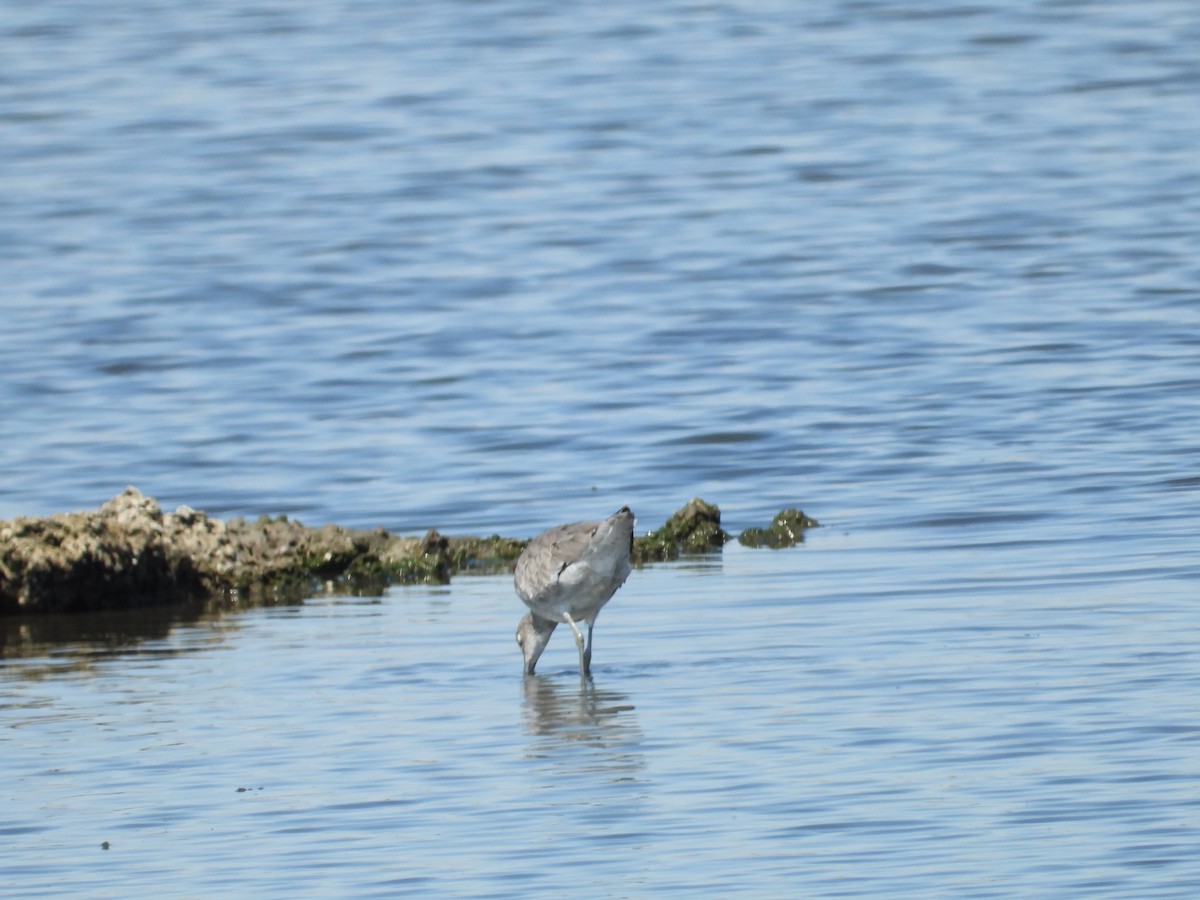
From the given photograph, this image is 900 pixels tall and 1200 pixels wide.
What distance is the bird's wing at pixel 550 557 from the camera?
1048 cm

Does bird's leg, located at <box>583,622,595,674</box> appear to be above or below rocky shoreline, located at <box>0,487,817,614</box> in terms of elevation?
below

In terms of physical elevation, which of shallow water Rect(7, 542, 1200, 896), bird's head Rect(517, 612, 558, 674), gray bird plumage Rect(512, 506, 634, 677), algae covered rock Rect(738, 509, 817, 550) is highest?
algae covered rock Rect(738, 509, 817, 550)

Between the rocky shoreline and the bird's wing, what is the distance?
233 cm

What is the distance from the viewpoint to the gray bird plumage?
10391mm

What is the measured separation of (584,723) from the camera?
372 inches

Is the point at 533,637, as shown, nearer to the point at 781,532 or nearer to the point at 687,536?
the point at 687,536

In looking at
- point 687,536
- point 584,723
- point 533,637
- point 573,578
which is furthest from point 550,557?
point 687,536

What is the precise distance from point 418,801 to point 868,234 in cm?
1783

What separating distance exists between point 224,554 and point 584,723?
4328 mm

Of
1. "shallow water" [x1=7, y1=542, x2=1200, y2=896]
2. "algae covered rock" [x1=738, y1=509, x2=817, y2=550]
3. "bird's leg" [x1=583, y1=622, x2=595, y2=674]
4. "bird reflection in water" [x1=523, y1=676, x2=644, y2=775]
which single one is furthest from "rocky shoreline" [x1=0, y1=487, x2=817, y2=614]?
"bird reflection in water" [x1=523, y1=676, x2=644, y2=775]

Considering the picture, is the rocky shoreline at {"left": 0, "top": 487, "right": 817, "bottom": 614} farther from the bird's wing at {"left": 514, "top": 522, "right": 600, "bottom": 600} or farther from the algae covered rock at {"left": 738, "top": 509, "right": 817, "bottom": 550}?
the bird's wing at {"left": 514, "top": 522, "right": 600, "bottom": 600}

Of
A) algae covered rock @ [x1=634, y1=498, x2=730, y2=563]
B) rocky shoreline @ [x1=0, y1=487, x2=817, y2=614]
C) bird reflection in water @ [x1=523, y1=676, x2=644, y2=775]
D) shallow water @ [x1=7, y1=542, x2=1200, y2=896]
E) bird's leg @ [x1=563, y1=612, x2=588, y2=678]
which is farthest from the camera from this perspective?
algae covered rock @ [x1=634, y1=498, x2=730, y2=563]

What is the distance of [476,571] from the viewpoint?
1334cm

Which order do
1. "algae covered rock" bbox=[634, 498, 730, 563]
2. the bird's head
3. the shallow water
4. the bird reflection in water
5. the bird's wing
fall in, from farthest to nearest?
1. "algae covered rock" bbox=[634, 498, 730, 563]
2. the bird's head
3. the bird's wing
4. the bird reflection in water
5. the shallow water
